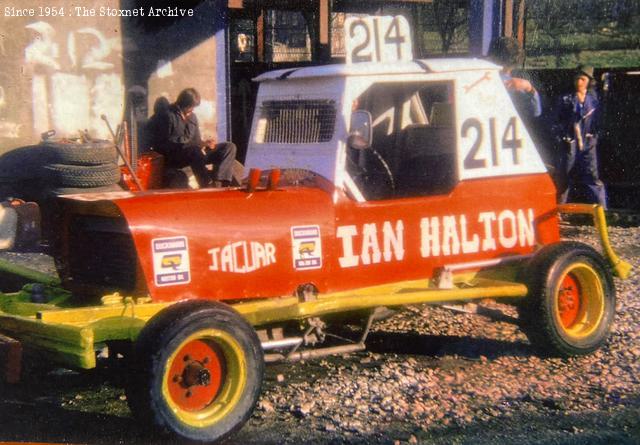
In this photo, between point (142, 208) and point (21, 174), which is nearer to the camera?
point (142, 208)

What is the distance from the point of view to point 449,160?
643cm

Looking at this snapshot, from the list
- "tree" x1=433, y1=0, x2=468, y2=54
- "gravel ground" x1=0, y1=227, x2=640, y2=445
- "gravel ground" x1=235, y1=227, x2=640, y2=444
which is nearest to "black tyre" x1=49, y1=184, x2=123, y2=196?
"gravel ground" x1=235, y1=227, x2=640, y2=444

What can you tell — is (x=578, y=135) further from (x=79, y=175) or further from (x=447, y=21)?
(x=447, y=21)

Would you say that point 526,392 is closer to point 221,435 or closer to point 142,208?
point 221,435

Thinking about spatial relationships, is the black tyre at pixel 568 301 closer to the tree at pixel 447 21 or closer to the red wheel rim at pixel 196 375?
the red wheel rim at pixel 196 375

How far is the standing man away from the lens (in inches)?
444

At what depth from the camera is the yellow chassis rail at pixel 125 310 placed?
473cm

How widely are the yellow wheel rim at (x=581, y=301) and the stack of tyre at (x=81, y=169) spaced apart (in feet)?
17.8

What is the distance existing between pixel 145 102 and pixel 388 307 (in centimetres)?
640

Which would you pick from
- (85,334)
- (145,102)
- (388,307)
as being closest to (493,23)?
(145,102)

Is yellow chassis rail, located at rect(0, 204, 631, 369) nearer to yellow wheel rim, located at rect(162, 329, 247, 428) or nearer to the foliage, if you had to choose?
yellow wheel rim, located at rect(162, 329, 247, 428)

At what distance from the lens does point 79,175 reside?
1018 cm

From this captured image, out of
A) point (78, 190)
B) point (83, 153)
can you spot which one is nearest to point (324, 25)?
point (83, 153)

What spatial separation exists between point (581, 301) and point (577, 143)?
5037mm
